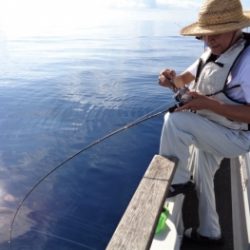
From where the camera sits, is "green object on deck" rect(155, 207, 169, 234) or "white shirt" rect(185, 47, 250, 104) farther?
"green object on deck" rect(155, 207, 169, 234)

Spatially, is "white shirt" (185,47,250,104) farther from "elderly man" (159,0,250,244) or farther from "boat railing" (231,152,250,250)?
"boat railing" (231,152,250,250)

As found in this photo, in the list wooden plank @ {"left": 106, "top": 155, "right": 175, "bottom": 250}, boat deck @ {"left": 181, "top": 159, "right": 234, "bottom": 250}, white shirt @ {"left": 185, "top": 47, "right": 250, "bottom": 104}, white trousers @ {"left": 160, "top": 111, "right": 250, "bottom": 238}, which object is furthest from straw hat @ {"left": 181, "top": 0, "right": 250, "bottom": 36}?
boat deck @ {"left": 181, "top": 159, "right": 234, "bottom": 250}

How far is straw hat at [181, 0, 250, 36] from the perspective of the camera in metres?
2.90

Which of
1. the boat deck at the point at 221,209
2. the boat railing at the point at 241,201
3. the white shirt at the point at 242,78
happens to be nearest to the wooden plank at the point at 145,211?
the boat deck at the point at 221,209

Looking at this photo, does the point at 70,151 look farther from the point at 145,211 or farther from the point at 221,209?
the point at 145,211

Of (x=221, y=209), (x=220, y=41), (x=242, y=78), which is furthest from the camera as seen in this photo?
(x=221, y=209)

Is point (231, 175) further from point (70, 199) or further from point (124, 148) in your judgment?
point (124, 148)

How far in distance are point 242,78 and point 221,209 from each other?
1.63 m

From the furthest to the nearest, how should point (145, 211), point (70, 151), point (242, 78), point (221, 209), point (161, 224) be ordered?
point (70, 151)
point (221, 209)
point (161, 224)
point (242, 78)
point (145, 211)

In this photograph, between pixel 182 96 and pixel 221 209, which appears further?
pixel 221 209

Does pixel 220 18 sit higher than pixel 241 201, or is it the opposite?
pixel 220 18

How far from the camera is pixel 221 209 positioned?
158 inches

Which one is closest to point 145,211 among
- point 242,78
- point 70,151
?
point 242,78

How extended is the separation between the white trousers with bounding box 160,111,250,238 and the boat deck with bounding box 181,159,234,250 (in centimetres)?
22
